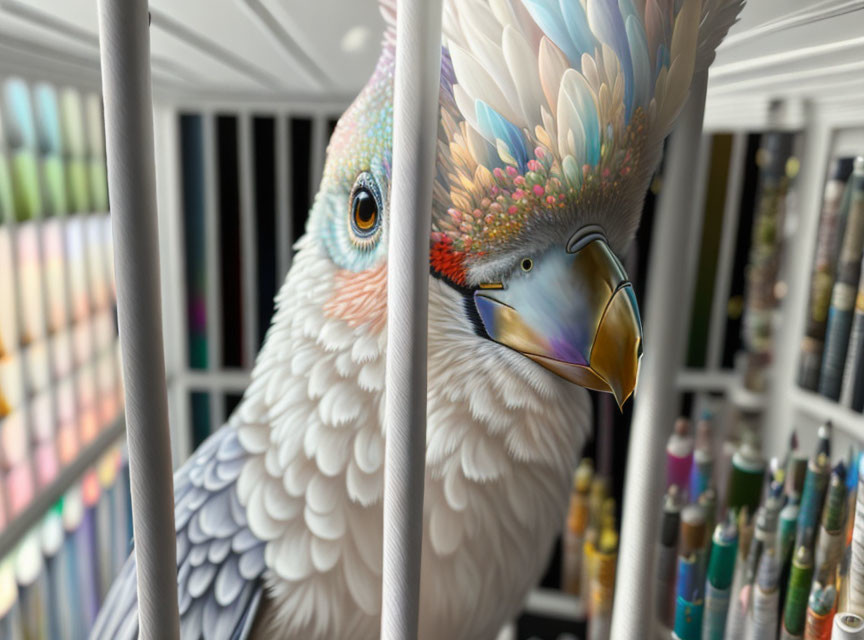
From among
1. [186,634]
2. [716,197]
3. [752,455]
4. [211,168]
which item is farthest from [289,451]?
[716,197]

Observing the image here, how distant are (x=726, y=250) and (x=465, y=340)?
2.21 ft

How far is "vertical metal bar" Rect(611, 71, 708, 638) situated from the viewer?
16.3 inches

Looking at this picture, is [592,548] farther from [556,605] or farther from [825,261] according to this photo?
[825,261]

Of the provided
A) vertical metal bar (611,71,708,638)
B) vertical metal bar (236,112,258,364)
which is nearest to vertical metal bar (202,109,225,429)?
vertical metal bar (236,112,258,364)

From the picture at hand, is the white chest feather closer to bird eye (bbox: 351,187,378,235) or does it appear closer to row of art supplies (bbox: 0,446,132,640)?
bird eye (bbox: 351,187,378,235)

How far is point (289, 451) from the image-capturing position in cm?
46

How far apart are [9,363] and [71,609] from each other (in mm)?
257

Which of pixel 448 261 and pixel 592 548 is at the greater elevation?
pixel 448 261

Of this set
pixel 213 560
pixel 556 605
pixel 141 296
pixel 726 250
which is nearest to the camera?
pixel 141 296

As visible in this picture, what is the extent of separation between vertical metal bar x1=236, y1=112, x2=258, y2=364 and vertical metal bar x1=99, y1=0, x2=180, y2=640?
0.16 m

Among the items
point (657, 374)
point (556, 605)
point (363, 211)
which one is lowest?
point (556, 605)

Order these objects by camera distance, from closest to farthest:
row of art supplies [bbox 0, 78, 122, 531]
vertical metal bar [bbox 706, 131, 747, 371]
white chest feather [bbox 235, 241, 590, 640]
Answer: white chest feather [bbox 235, 241, 590, 640] → row of art supplies [bbox 0, 78, 122, 531] → vertical metal bar [bbox 706, 131, 747, 371]

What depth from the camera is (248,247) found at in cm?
53

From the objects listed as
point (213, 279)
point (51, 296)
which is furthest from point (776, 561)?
point (51, 296)
